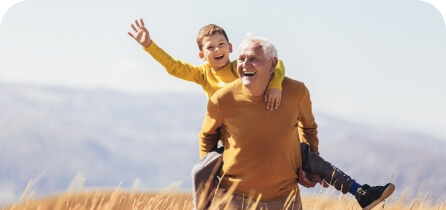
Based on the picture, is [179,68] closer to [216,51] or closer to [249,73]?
[216,51]

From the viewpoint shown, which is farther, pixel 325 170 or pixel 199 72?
pixel 199 72

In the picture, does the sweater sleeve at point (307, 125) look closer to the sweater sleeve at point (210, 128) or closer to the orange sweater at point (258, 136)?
the orange sweater at point (258, 136)

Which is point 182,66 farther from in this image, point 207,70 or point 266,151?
point 266,151

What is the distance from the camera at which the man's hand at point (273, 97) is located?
435 cm

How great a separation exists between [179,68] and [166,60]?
141 mm

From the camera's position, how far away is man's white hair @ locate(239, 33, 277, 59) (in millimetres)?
4434

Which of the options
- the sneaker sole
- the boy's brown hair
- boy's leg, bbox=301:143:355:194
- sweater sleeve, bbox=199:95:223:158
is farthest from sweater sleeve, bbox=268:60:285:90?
the sneaker sole

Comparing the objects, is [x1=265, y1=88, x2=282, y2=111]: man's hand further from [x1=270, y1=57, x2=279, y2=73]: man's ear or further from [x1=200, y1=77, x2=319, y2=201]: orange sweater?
[x1=270, y1=57, x2=279, y2=73]: man's ear

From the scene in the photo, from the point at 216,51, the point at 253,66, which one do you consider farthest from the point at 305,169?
the point at 216,51

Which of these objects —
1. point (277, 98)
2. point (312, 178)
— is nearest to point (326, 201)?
point (312, 178)

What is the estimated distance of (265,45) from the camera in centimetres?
445

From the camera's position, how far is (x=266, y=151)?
445 cm

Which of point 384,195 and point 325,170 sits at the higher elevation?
point 325,170

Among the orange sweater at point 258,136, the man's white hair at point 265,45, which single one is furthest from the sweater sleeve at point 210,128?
the man's white hair at point 265,45
